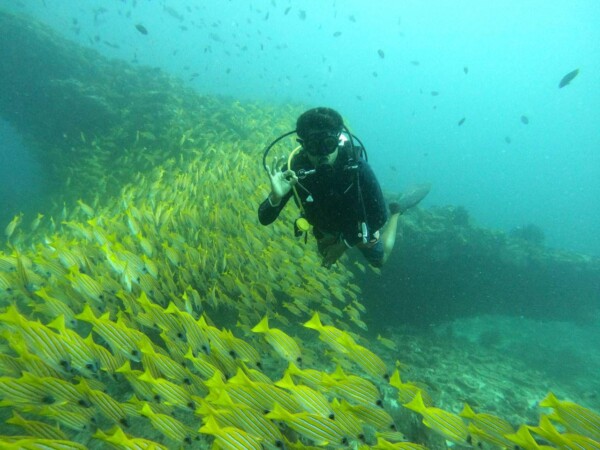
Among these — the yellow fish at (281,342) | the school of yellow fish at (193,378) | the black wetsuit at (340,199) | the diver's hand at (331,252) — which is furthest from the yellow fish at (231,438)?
the diver's hand at (331,252)

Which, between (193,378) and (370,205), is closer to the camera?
(193,378)

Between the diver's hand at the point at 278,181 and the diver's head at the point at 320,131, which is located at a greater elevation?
the diver's head at the point at 320,131

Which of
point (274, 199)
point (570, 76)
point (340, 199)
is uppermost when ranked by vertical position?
point (570, 76)

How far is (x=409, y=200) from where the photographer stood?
7941mm

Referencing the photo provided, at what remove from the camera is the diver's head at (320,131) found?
346 cm

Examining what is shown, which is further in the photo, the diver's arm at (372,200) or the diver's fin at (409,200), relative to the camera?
the diver's fin at (409,200)

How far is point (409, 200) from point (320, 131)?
5.21 m

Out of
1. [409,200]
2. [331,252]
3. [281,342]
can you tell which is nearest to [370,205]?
[331,252]

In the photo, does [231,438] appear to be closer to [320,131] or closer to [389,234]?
[320,131]

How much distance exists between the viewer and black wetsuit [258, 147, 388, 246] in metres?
4.01

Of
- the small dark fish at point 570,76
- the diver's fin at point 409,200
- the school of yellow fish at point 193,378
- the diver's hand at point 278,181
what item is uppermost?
the small dark fish at point 570,76

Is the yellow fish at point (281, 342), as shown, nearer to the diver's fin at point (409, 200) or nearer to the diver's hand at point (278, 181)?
the diver's hand at point (278, 181)

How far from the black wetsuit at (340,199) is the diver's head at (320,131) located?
0.25 metres

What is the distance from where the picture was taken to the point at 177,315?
3.22 meters
